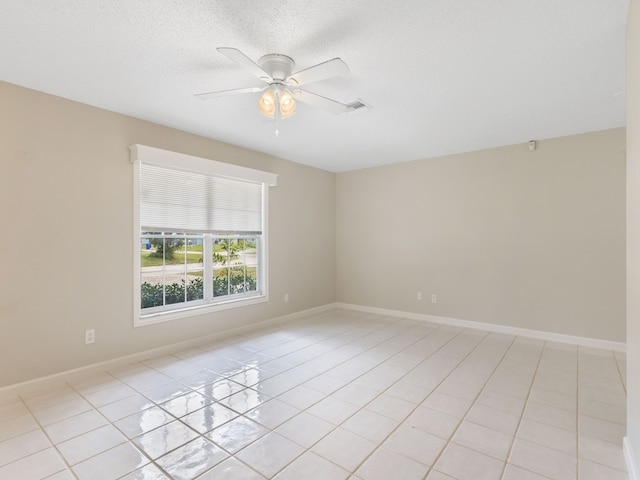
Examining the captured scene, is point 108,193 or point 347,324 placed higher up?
point 108,193

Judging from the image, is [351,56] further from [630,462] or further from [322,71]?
[630,462]

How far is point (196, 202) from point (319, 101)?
2.14 m

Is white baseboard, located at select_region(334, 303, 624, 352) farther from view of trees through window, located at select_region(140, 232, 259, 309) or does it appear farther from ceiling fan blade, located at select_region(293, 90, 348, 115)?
ceiling fan blade, located at select_region(293, 90, 348, 115)

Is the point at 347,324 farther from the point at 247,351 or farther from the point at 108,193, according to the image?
the point at 108,193

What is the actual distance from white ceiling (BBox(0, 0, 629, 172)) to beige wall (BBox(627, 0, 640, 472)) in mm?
299

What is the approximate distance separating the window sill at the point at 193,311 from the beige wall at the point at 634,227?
367cm

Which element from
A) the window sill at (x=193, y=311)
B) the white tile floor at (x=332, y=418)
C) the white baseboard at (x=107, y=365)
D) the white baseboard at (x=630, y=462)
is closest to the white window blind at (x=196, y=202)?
the window sill at (x=193, y=311)

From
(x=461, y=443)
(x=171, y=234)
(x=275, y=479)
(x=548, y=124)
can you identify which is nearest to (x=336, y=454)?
(x=275, y=479)

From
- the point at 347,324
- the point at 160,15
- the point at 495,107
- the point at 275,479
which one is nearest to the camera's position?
the point at 275,479

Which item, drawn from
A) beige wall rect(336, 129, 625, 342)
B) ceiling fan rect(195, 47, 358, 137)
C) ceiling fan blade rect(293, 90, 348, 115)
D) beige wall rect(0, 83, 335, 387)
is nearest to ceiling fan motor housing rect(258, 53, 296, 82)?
ceiling fan rect(195, 47, 358, 137)

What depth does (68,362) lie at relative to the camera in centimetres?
282

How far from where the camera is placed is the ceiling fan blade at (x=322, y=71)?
72.3 inches

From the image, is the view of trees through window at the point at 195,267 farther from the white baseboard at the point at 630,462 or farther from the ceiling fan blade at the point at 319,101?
the white baseboard at the point at 630,462

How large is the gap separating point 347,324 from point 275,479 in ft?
10.1
